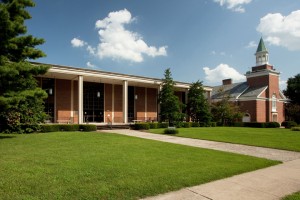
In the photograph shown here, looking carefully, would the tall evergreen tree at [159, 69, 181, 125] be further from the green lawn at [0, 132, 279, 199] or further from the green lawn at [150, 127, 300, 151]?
the green lawn at [0, 132, 279, 199]

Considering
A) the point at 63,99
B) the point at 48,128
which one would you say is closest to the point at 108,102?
the point at 63,99

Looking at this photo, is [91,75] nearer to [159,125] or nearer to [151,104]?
[159,125]

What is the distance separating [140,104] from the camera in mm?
33750

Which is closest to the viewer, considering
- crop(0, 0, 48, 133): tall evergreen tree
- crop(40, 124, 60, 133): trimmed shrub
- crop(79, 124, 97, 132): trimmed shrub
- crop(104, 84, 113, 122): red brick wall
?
crop(0, 0, 48, 133): tall evergreen tree

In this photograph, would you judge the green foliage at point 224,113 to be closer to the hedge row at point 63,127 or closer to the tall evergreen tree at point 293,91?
the tall evergreen tree at point 293,91

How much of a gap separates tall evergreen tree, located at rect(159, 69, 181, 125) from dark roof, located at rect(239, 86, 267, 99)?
61.1ft

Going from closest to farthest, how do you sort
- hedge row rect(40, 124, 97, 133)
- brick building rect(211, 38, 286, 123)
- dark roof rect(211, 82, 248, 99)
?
1. hedge row rect(40, 124, 97, 133)
2. brick building rect(211, 38, 286, 123)
3. dark roof rect(211, 82, 248, 99)

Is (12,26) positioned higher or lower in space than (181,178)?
higher

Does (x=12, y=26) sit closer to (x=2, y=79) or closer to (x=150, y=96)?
(x=2, y=79)

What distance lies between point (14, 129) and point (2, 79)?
703 centimetres

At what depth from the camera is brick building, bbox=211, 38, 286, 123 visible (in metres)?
41.3

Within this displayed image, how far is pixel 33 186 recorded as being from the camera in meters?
5.45

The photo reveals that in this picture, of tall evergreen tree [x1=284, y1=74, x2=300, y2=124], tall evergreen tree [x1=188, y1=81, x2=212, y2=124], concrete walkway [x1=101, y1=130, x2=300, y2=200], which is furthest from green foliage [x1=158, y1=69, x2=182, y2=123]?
tall evergreen tree [x1=284, y1=74, x2=300, y2=124]

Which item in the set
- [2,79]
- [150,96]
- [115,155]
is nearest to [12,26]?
[2,79]
